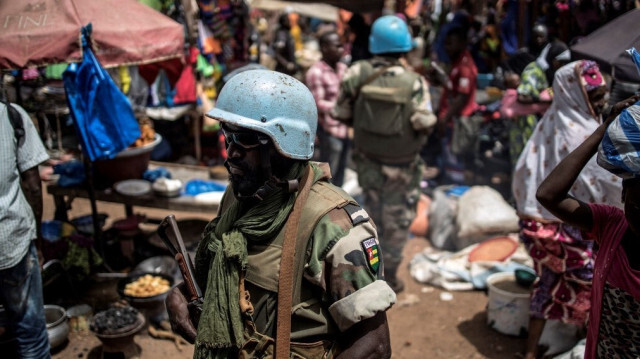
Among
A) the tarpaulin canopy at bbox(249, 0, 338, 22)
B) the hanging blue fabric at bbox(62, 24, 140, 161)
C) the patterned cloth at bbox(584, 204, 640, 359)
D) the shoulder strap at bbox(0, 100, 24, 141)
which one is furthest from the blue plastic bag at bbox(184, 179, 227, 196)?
the tarpaulin canopy at bbox(249, 0, 338, 22)

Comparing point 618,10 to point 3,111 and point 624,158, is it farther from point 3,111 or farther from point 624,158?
point 3,111

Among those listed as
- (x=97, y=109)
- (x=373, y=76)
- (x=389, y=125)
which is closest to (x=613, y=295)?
(x=389, y=125)

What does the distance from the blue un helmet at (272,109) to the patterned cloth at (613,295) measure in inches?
56.4

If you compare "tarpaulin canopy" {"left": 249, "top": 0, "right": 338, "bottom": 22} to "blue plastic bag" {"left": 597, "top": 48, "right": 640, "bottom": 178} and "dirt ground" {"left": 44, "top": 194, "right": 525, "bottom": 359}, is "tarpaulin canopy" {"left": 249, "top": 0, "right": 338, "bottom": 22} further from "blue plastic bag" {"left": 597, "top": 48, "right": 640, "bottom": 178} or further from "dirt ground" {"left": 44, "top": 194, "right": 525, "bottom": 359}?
"blue plastic bag" {"left": 597, "top": 48, "right": 640, "bottom": 178}

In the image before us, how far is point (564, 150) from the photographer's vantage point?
3.83m

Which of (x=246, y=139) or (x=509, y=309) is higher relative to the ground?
(x=246, y=139)

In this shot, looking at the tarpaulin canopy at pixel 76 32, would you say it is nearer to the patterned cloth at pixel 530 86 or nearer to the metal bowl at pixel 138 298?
the metal bowl at pixel 138 298

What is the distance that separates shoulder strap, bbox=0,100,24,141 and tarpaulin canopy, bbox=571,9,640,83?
4074 millimetres

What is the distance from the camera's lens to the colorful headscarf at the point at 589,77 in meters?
3.71

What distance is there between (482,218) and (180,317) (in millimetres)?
4738

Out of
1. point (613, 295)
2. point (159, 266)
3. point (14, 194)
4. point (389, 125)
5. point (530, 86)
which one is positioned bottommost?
point (159, 266)

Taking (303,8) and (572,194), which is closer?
(572,194)

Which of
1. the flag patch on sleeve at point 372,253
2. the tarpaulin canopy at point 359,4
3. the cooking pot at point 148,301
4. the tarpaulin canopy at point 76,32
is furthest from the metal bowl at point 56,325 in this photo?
the tarpaulin canopy at point 359,4

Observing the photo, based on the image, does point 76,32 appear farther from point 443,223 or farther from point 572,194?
point 443,223
